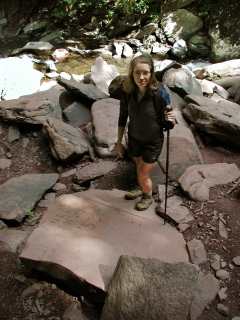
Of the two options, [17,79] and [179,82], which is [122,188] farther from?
[17,79]

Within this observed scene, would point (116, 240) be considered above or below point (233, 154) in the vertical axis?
below

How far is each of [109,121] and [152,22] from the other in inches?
314

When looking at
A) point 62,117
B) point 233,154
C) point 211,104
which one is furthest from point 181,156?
point 62,117

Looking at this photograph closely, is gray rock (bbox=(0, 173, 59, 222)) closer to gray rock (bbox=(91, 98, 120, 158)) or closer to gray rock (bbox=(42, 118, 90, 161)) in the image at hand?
gray rock (bbox=(42, 118, 90, 161))

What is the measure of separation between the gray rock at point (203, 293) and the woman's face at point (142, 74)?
5.61 ft

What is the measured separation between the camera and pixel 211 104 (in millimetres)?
4648

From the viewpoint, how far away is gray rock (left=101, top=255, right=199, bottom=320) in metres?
1.98

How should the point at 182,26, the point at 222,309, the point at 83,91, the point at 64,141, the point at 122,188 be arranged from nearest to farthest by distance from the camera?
the point at 222,309 < the point at 122,188 < the point at 64,141 < the point at 83,91 < the point at 182,26

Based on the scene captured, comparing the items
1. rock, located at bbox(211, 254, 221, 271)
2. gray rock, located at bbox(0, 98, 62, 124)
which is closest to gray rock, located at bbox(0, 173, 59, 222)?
gray rock, located at bbox(0, 98, 62, 124)

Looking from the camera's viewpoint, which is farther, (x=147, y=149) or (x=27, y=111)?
(x=27, y=111)

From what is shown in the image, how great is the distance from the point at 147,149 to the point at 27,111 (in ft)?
9.24

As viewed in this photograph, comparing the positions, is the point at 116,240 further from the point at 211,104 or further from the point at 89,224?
the point at 211,104

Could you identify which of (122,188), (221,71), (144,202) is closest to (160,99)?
(144,202)

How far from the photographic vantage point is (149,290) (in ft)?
6.73
